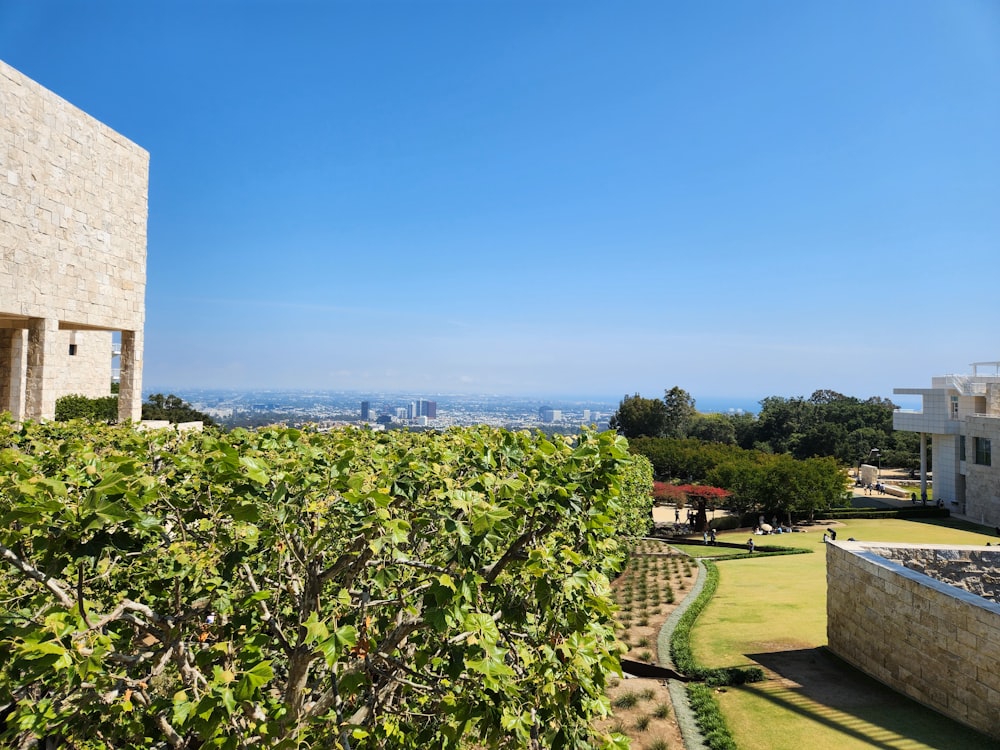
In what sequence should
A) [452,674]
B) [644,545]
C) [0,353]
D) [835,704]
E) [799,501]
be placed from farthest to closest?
1. [799,501]
2. [644,545]
3. [0,353]
4. [835,704]
5. [452,674]

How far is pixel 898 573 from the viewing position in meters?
9.73

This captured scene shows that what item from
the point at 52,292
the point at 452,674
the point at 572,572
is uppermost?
the point at 52,292

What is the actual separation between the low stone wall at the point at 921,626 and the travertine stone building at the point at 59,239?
17950 mm

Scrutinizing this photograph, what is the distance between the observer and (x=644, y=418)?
78.9 m

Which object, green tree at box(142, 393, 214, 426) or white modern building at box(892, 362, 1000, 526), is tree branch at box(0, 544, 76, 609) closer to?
green tree at box(142, 393, 214, 426)

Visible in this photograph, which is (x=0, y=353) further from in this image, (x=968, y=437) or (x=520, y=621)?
(x=968, y=437)

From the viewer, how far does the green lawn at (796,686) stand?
8.38m

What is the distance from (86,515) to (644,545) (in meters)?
25.3

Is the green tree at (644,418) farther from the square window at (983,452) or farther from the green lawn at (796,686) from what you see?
the green lawn at (796,686)

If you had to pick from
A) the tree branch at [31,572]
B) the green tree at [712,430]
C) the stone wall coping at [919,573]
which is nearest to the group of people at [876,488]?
the green tree at [712,430]

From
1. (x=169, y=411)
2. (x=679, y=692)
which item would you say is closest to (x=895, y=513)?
(x=679, y=692)

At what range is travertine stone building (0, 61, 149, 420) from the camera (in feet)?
55.0

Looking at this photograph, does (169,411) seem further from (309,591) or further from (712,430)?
(712,430)

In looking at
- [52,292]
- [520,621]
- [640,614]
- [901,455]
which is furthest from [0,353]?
[901,455]
